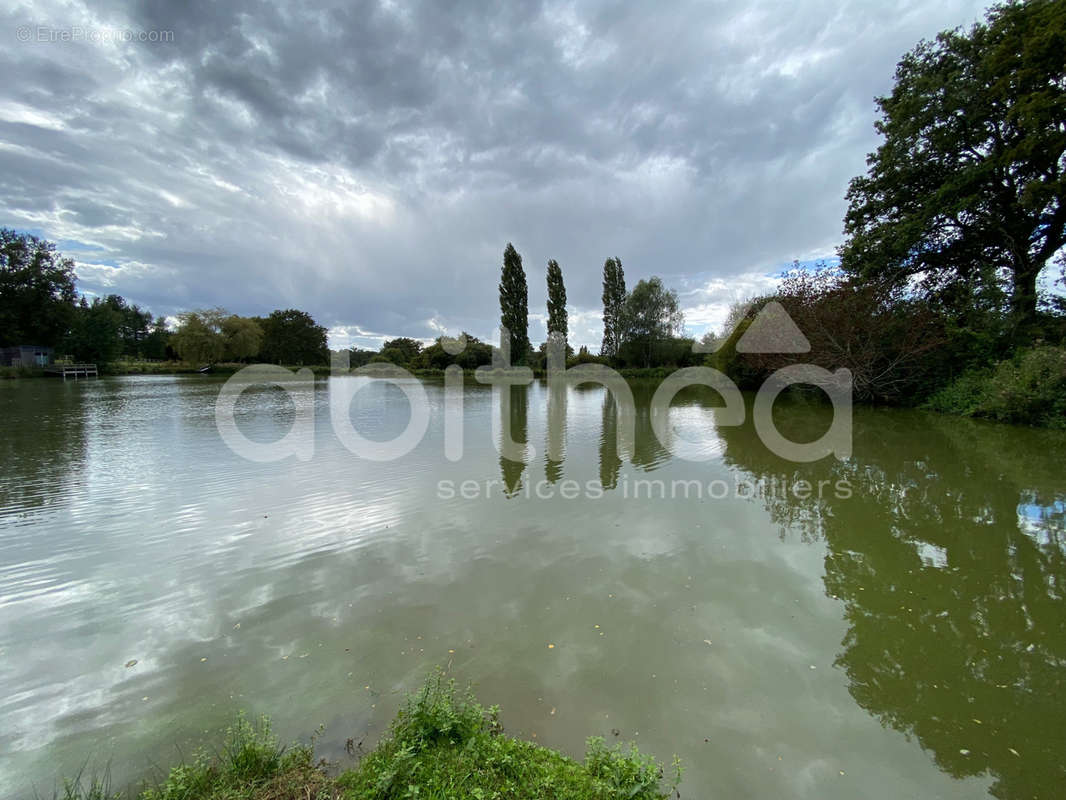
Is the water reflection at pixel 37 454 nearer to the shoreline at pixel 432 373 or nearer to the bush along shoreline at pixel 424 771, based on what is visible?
the bush along shoreline at pixel 424 771

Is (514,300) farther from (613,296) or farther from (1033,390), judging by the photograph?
(1033,390)

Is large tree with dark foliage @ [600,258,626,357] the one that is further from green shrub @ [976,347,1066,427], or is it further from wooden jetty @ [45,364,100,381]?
wooden jetty @ [45,364,100,381]

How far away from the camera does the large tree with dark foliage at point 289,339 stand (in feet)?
189

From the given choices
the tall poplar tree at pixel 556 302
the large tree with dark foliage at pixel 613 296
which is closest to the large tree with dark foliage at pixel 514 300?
the tall poplar tree at pixel 556 302

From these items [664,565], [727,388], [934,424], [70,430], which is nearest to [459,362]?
[727,388]

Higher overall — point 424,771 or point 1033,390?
point 1033,390

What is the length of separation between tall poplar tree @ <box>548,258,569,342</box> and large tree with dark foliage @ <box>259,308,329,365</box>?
128 feet

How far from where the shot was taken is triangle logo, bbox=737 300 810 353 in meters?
16.8

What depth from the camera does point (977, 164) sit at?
44.1ft

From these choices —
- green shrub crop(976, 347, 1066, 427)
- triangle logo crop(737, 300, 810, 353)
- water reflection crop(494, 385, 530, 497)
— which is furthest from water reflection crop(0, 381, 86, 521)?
triangle logo crop(737, 300, 810, 353)

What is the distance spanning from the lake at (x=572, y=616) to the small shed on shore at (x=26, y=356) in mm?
39787

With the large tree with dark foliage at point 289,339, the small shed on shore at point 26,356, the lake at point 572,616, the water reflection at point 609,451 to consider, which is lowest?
the lake at point 572,616

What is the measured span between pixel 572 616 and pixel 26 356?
4966 centimetres

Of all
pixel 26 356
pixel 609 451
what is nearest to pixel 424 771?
pixel 609 451
